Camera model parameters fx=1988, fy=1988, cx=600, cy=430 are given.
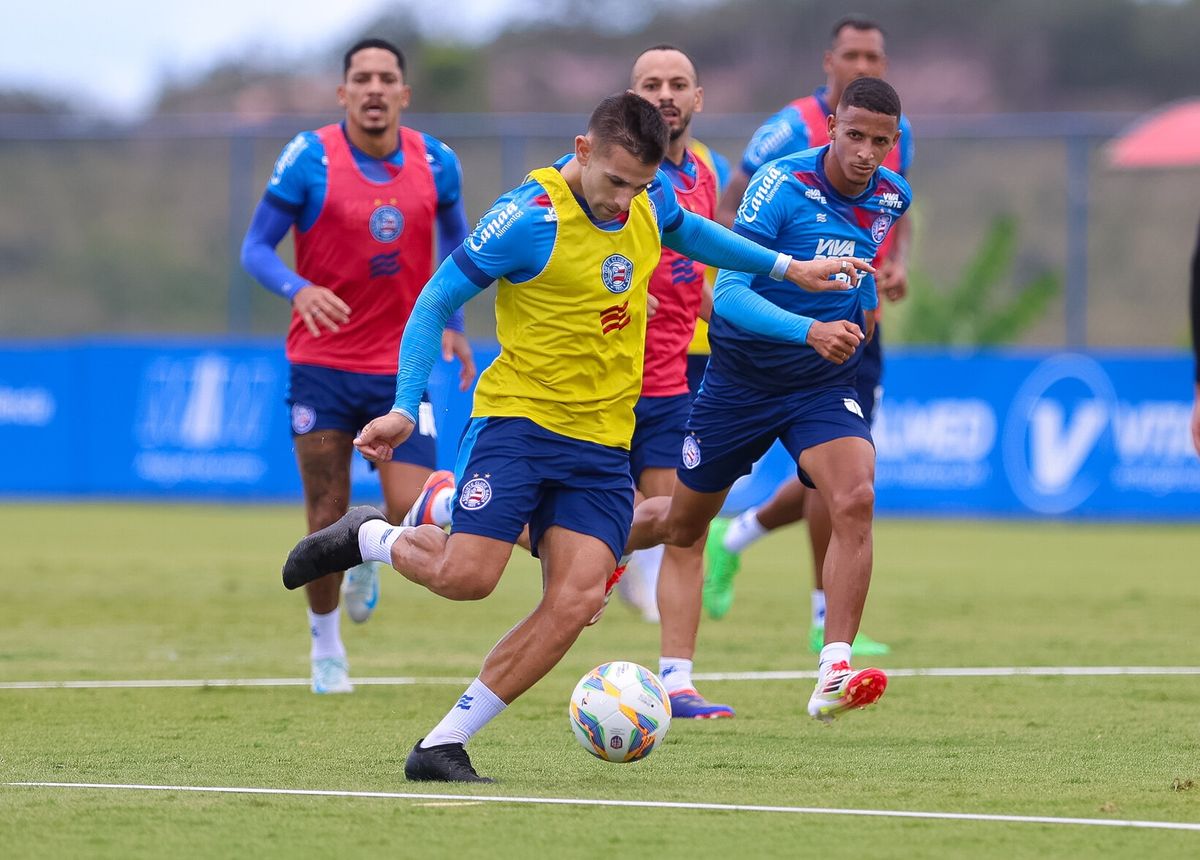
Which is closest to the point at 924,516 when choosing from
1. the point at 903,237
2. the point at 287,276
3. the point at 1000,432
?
the point at 1000,432

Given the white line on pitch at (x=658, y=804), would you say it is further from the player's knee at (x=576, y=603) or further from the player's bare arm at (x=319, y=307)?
the player's bare arm at (x=319, y=307)

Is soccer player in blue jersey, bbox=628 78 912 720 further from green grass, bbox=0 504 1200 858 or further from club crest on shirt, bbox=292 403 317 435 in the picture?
club crest on shirt, bbox=292 403 317 435

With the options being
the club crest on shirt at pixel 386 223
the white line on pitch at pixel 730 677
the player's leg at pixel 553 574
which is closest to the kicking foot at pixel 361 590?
the white line on pitch at pixel 730 677

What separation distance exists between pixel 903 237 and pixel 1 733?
4887 mm

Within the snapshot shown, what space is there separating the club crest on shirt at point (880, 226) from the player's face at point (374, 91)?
2263 mm

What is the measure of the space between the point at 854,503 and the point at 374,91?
298 cm

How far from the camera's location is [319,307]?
798 cm

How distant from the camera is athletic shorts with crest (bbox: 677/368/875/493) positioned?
752cm

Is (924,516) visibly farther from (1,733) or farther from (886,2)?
(886,2)

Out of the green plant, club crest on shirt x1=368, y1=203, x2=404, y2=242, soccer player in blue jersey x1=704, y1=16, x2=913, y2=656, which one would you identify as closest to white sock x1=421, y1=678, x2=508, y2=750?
soccer player in blue jersey x1=704, y1=16, x2=913, y2=656

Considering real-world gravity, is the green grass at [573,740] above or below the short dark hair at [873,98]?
below

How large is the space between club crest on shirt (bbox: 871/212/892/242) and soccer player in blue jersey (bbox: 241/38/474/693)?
2054mm

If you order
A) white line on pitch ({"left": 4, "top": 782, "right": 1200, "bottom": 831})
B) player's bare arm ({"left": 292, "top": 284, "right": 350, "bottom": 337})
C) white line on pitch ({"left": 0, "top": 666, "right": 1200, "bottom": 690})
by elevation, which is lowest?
white line on pitch ({"left": 0, "top": 666, "right": 1200, "bottom": 690})

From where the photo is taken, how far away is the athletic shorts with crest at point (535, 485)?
625 cm
